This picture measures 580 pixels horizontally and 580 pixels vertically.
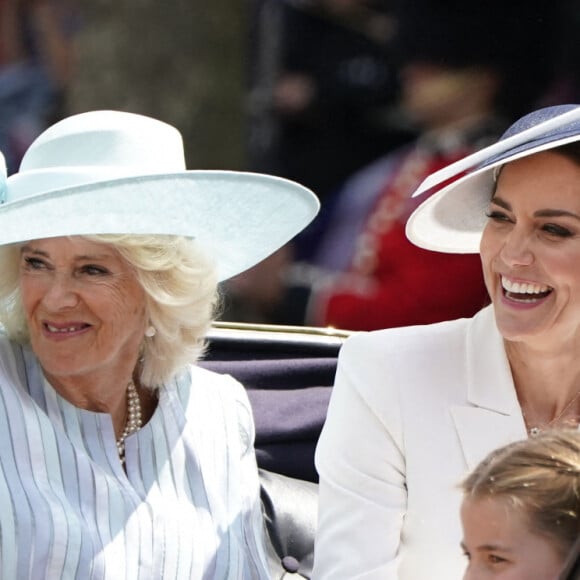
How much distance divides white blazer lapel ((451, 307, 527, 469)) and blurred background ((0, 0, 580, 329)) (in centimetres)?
140

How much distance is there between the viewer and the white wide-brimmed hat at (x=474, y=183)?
2.69 m

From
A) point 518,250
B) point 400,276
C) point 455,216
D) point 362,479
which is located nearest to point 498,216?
point 518,250

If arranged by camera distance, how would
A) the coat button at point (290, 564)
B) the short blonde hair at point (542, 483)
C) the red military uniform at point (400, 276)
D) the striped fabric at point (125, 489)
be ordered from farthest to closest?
the red military uniform at point (400, 276) < the coat button at point (290, 564) < the striped fabric at point (125, 489) < the short blonde hair at point (542, 483)

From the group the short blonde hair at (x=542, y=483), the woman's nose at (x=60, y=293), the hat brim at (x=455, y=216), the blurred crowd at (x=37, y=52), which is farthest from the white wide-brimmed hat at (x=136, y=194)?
the blurred crowd at (x=37, y=52)

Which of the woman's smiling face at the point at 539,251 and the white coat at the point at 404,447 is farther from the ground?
the woman's smiling face at the point at 539,251

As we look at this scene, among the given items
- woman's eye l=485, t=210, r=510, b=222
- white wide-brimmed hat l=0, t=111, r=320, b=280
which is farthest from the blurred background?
woman's eye l=485, t=210, r=510, b=222

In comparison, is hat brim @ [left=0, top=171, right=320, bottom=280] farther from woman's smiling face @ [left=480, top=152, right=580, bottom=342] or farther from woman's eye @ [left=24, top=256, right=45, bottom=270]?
woman's smiling face @ [left=480, top=152, right=580, bottom=342]

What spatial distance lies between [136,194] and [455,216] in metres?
0.66

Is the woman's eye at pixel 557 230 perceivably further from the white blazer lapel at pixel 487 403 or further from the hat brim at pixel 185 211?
the hat brim at pixel 185 211

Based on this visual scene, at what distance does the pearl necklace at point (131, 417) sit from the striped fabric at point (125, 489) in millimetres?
20

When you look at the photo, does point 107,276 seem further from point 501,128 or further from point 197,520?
point 501,128

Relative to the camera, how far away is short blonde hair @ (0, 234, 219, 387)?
2922 millimetres

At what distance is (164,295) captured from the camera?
9.77ft

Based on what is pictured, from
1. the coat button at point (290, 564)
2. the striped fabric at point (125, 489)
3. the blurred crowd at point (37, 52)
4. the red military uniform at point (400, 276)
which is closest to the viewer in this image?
the striped fabric at point (125, 489)
